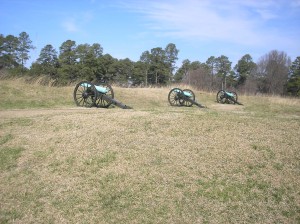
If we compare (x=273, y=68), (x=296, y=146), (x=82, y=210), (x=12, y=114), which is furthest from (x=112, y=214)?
(x=273, y=68)

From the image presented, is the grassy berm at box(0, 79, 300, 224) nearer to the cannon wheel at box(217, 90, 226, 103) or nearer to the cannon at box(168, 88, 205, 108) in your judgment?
the cannon at box(168, 88, 205, 108)

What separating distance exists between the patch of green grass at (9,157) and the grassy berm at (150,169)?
0.02m

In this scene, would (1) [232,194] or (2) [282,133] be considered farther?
(2) [282,133]

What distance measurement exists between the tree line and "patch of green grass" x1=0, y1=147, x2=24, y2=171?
114 feet

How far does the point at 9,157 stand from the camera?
6473mm

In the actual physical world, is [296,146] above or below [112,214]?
above

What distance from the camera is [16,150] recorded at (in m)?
6.73

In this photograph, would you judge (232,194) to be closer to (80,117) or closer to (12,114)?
(80,117)

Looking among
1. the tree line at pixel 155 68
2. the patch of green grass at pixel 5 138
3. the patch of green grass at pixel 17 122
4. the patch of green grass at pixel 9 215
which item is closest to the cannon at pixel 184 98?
the patch of green grass at pixel 17 122

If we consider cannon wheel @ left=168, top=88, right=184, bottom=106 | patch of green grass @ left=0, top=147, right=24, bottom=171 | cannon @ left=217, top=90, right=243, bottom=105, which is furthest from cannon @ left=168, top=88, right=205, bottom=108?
patch of green grass @ left=0, top=147, right=24, bottom=171

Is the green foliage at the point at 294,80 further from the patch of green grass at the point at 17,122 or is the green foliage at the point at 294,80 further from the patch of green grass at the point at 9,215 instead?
the patch of green grass at the point at 9,215

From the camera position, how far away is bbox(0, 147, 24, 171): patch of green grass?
242 inches

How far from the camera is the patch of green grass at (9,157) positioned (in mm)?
6152

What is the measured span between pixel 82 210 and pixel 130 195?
31.1 inches
